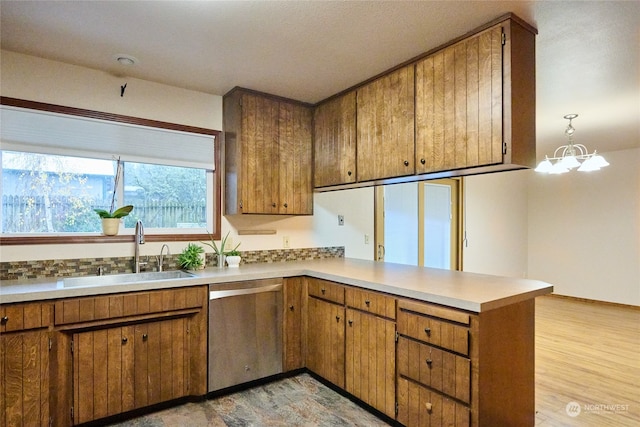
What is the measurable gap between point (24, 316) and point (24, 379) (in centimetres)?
34

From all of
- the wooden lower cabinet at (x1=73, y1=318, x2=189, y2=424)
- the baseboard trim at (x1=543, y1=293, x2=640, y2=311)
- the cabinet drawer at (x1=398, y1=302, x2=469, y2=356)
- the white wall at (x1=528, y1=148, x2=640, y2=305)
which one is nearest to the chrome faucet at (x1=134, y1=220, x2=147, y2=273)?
the wooden lower cabinet at (x1=73, y1=318, x2=189, y2=424)

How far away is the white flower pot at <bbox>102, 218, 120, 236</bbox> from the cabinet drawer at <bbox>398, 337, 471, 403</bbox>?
2140mm

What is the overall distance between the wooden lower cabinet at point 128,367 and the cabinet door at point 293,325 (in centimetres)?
74

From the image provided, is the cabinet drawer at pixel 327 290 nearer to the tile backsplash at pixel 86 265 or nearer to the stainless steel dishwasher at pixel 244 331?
the stainless steel dishwasher at pixel 244 331

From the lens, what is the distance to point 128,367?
7.35 ft

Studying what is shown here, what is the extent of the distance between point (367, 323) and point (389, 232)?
2001 mm

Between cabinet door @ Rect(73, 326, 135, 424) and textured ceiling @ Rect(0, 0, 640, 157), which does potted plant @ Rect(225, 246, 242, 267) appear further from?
textured ceiling @ Rect(0, 0, 640, 157)

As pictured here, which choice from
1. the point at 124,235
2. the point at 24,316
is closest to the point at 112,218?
the point at 124,235

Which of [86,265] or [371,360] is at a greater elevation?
[86,265]

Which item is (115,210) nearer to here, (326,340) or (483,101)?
(326,340)

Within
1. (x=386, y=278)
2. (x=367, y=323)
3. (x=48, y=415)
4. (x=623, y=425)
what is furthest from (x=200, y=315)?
(x=623, y=425)

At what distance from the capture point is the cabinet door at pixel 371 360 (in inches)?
85.5

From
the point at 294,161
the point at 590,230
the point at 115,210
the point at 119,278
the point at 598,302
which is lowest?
the point at 598,302

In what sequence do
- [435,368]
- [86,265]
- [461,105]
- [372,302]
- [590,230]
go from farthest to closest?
[590,230], [86,265], [372,302], [461,105], [435,368]
